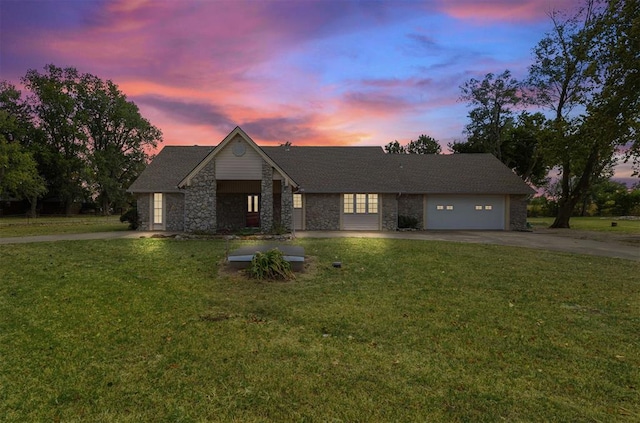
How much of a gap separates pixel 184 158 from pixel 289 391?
24.7 meters

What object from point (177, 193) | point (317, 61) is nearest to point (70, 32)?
point (317, 61)

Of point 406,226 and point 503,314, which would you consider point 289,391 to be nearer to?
point 503,314

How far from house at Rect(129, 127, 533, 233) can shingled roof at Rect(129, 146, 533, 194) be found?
2.7 inches

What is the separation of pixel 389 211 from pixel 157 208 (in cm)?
1464

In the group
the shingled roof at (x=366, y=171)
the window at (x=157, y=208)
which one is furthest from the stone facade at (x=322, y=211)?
the window at (x=157, y=208)

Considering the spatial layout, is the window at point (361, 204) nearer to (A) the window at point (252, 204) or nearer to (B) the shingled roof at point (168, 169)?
(A) the window at point (252, 204)

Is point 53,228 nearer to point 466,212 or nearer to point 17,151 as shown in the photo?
point 17,151

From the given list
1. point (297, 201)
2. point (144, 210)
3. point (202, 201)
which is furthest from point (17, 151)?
point (297, 201)

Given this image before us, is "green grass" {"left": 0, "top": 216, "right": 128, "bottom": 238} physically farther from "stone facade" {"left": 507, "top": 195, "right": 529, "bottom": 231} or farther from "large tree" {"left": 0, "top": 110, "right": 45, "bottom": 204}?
"stone facade" {"left": 507, "top": 195, "right": 529, "bottom": 231}

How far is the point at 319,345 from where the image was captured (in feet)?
16.3

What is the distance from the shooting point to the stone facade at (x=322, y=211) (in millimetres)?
23547

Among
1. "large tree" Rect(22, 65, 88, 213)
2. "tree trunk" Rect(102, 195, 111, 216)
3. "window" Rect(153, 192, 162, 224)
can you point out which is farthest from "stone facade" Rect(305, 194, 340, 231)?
"tree trunk" Rect(102, 195, 111, 216)

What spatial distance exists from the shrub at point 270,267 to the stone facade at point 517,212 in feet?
70.8

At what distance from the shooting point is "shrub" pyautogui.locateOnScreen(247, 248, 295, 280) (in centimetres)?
890
